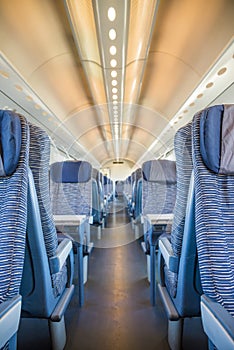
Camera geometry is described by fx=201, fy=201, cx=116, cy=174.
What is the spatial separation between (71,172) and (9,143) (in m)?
1.83

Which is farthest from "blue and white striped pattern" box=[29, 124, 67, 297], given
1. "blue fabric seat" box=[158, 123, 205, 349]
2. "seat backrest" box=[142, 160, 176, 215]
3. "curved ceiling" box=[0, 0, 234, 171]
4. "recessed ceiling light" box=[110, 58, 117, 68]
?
"recessed ceiling light" box=[110, 58, 117, 68]

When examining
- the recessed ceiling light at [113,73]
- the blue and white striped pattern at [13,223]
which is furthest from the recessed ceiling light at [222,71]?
the blue and white striped pattern at [13,223]

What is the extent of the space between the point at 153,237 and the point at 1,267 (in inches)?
51.5

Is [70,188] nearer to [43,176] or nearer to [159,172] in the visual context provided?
[159,172]

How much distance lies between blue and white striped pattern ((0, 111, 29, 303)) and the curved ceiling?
62.9 inches

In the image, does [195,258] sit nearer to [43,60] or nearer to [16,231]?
[16,231]

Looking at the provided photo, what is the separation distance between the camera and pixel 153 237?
1.78 metres

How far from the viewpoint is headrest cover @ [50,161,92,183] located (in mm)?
2615

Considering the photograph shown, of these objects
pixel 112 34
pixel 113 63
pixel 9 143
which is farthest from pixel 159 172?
pixel 9 143

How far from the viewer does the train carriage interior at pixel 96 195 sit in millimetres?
788

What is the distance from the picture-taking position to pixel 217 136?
0.80 metres

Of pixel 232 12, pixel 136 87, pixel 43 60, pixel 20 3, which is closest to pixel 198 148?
pixel 232 12

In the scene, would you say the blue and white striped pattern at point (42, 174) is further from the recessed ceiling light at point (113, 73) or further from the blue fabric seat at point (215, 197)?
the recessed ceiling light at point (113, 73)

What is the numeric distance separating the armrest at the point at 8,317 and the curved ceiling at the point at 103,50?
2032 millimetres
